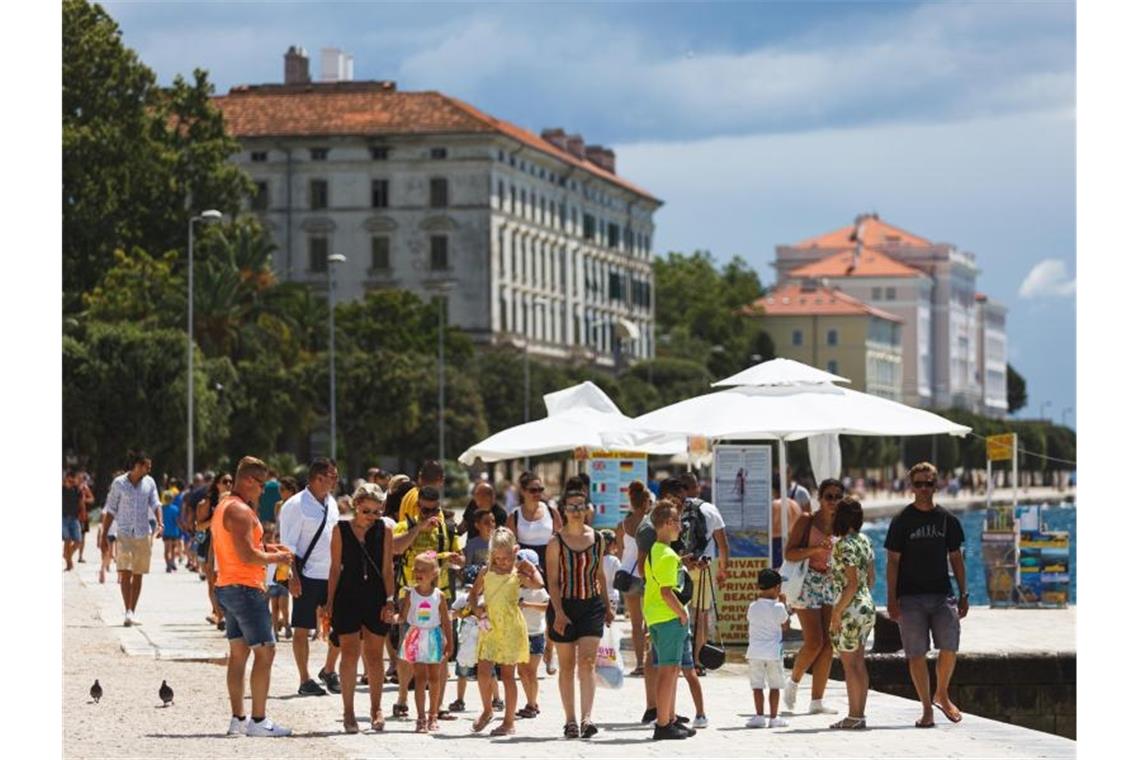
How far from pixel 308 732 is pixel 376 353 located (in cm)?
7634

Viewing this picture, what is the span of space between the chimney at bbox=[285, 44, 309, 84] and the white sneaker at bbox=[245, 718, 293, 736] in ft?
390

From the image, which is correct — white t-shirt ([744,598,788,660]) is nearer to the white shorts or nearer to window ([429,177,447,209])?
the white shorts

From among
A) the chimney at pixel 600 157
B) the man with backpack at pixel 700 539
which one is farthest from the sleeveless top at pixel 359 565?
the chimney at pixel 600 157

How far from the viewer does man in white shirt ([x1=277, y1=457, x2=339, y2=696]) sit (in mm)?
17969

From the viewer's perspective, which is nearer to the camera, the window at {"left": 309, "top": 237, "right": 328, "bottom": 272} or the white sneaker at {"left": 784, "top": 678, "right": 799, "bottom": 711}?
the white sneaker at {"left": 784, "top": 678, "right": 799, "bottom": 711}

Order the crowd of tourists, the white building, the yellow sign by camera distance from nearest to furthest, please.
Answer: the crowd of tourists, the yellow sign, the white building

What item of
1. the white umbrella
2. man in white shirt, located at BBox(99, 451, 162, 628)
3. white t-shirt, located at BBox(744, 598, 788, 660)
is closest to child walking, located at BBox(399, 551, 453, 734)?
white t-shirt, located at BBox(744, 598, 788, 660)

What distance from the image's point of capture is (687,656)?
16281 millimetres

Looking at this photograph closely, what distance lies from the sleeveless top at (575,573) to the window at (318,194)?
369ft

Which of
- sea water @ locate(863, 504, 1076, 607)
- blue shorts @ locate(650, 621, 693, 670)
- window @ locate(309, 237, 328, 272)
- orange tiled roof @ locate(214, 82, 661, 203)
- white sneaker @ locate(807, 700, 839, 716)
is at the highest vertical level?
orange tiled roof @ locate(214, 82, 661, 203)

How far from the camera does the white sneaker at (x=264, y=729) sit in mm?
15656

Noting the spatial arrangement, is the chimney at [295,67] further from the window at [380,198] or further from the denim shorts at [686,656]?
the denim shorts at [686,656]

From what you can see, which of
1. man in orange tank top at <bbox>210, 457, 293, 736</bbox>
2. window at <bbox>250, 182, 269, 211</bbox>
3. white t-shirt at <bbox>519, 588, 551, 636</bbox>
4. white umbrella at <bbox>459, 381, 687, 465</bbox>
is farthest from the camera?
window at <bbox>250, 182, 269, 211</bbox>

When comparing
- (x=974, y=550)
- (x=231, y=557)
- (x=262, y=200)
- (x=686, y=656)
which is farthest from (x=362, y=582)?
(x=262, y=200)
